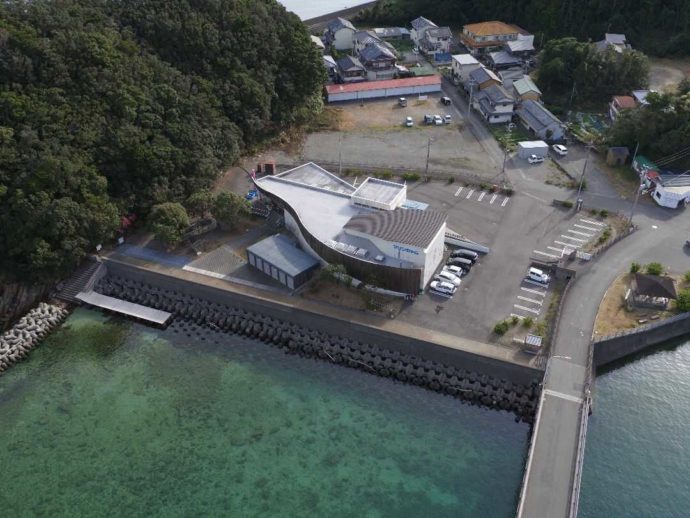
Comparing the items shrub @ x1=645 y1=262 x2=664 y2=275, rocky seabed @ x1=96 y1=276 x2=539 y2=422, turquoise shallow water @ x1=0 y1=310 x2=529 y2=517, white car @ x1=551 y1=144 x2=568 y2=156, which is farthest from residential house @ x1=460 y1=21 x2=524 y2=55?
turquoise shallow water @ x1=0 y1=310 x2=529 y2=517

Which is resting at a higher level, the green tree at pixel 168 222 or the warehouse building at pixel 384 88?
the warehouse building at pixel 384 88

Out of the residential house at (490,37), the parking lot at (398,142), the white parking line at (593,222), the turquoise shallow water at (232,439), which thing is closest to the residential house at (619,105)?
the parking lot at (398,142)

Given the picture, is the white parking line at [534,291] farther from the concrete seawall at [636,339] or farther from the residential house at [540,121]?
the residential house at [540,121]

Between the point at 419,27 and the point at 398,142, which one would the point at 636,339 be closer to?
the point at 398,142

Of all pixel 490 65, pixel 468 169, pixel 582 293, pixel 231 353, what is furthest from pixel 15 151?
pixel 490 65

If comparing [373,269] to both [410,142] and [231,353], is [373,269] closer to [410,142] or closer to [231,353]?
[231,353]
